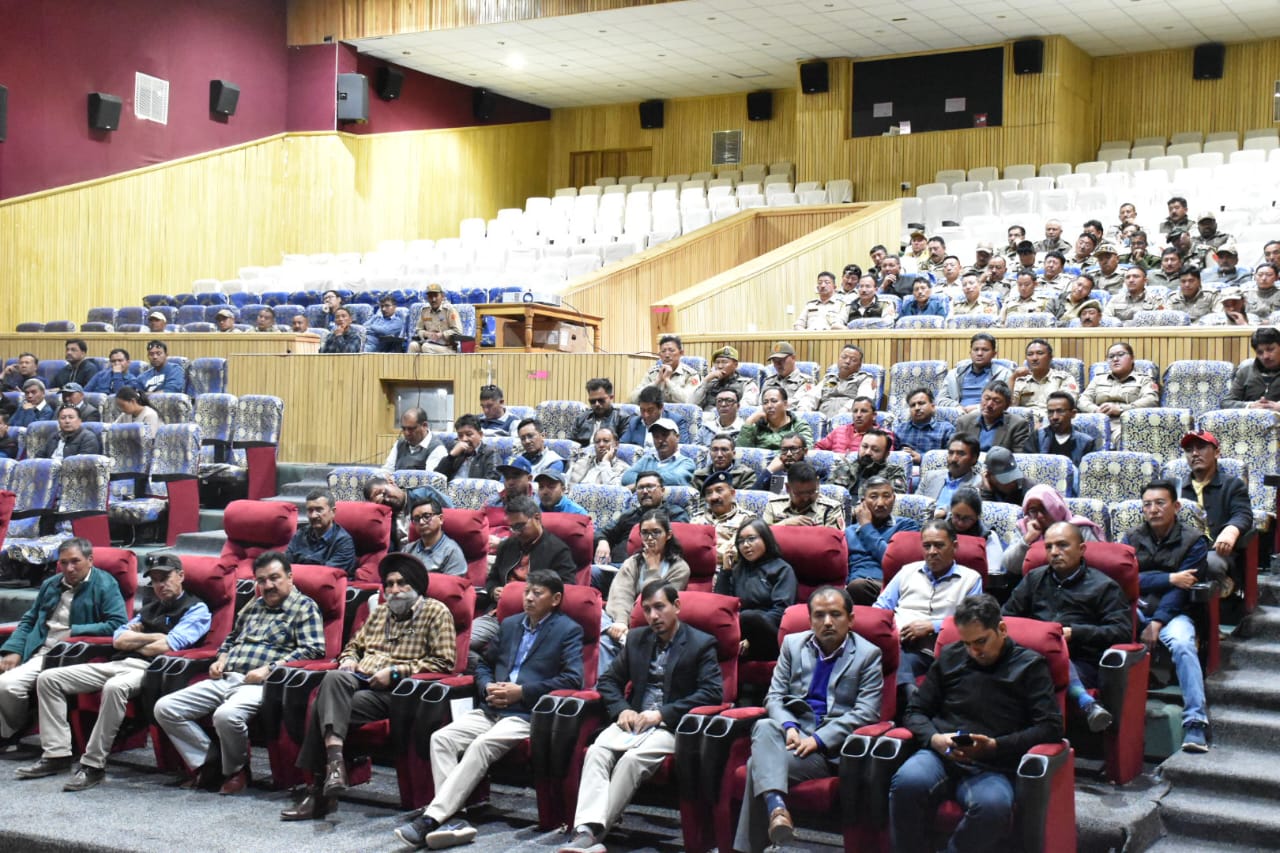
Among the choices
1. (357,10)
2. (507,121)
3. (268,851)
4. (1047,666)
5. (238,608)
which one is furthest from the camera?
(507,121)

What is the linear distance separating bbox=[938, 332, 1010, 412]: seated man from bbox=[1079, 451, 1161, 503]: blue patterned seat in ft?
3.28

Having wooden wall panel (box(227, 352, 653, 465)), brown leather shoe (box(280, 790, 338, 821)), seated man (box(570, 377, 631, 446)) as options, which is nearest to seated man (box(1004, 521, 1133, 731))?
brown leather shoe (box(280, 790, 338, 821))

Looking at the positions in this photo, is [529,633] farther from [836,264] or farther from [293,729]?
[836,264]

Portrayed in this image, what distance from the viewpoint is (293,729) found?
3.81 meters

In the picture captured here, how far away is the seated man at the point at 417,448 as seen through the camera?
558 cm

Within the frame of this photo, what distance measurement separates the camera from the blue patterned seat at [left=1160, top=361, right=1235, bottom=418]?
203 inches

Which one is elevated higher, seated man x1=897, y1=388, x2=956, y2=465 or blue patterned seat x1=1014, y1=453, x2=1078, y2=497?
seated man x1=897, y1=388, x2=956, y2=465

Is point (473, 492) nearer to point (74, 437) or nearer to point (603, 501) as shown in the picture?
point (603, 501)

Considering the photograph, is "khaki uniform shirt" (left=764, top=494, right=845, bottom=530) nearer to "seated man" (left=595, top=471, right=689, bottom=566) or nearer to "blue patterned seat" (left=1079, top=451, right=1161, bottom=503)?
"seated man" (left=595, top=471, right=689, bottom=566)

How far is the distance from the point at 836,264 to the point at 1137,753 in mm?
5696

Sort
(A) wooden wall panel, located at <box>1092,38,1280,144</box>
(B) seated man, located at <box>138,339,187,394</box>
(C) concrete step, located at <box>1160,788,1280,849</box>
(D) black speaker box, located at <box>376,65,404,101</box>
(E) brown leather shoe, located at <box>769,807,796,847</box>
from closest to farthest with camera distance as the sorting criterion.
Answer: (E) brown leather shoe, located at <box>769,807,796,847</box> < (C) concrete step, located at <box>1160,788,1280,849</box> < (B) seated man, located at <box>138,339,187,394</box> < (A) wooden wall panel, located at <box>1092,38,1280,144</box> < (D) black speaker box, located at <box>376,65,404,101</box>

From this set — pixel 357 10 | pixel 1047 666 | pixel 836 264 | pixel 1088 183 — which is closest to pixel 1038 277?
pixel 836 264

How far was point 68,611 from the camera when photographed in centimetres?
441

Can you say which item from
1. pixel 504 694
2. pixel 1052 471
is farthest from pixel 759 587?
pixel 1052 471
